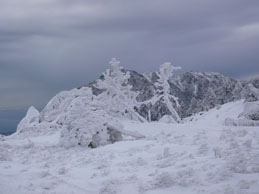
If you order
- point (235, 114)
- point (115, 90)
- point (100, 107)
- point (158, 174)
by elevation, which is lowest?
point (158, 174)

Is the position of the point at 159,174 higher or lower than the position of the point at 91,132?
lower

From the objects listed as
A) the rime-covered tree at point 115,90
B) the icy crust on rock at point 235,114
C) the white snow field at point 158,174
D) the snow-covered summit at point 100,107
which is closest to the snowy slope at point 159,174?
the white snow field at point 158,174

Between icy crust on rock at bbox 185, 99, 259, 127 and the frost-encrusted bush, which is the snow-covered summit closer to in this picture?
the frost-encrusted bush

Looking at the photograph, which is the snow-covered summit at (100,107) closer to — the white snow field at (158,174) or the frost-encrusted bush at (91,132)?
the frost-encrusted bush at (91,132)

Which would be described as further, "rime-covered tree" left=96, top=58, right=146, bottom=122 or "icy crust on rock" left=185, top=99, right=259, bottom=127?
"rime-covered tree" left=96, top=58, right=146, bottom=122

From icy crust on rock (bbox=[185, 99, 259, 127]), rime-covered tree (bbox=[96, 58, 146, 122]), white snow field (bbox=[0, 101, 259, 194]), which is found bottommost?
white snow field (bbox=[0, 101, 259, 194])

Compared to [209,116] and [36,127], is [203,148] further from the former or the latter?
[209,116]

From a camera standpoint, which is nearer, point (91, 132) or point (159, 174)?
point (159, 174)

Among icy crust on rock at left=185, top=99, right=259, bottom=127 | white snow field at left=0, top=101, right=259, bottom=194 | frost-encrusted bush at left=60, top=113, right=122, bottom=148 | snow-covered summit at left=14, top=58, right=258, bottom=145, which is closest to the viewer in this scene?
white snow field at left=0, top=101, right=259, bottom=194

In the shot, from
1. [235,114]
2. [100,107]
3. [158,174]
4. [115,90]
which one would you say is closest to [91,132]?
[100,107]

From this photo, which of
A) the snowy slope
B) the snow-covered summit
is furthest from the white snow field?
the snow-covered summit

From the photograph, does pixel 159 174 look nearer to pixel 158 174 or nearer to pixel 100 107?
pixel 158 174

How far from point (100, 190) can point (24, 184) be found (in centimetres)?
207

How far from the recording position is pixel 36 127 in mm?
34125
